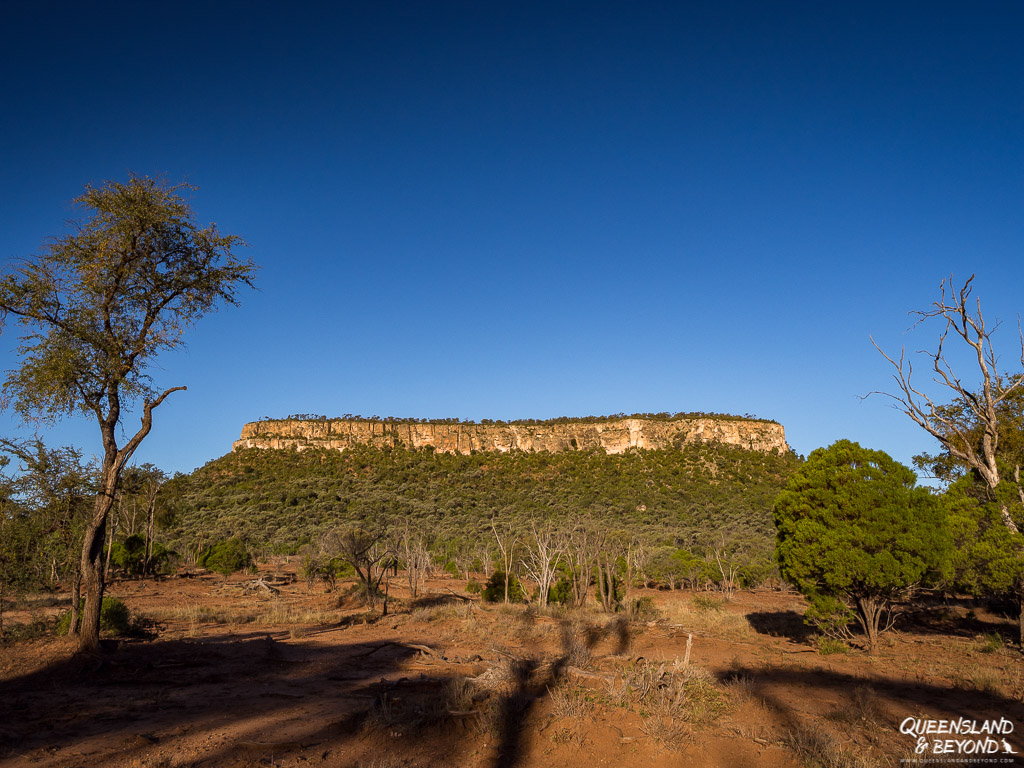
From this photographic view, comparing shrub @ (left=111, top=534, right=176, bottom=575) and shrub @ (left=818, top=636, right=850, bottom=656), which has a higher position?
shrub @ (left=111, top=534, right=176, bottom=575)

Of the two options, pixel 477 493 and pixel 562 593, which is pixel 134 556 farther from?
pixel 477 493

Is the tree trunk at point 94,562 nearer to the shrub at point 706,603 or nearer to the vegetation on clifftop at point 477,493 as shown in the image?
the shrub at point 706,603

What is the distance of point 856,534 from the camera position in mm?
12766

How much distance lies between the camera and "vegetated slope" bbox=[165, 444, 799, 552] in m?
42.9

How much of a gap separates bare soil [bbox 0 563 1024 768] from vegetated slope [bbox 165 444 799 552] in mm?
25374

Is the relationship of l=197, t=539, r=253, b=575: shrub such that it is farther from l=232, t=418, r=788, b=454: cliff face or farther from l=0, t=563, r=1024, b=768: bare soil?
l=232, t=418, r=788, b=454: cliff face

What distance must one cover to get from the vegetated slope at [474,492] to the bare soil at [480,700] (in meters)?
25.4

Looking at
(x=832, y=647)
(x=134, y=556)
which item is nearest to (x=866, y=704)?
(x=832, y=647)

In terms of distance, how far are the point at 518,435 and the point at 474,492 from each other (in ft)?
70.1

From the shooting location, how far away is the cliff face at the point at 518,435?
72125 mm

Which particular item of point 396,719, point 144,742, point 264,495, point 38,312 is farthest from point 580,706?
point 264,495

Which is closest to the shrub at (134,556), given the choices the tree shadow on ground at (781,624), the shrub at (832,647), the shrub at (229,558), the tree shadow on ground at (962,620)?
the shrub at (229,558)

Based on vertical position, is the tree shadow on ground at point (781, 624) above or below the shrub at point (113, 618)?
below

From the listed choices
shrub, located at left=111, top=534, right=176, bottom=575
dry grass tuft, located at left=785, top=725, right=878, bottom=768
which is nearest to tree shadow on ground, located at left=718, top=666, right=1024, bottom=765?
dry grass tuft, located at left=785, top=725, right=878, bottom=768
